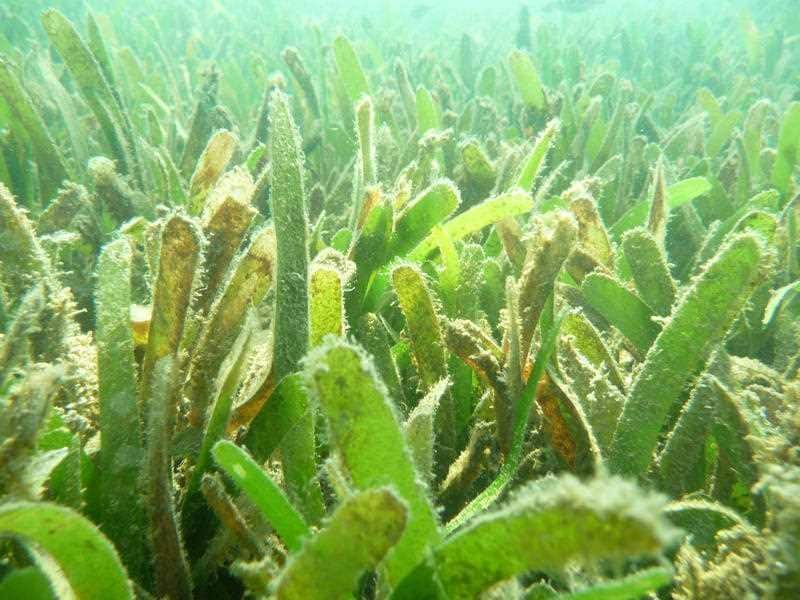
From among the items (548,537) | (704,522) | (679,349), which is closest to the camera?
(548,537)

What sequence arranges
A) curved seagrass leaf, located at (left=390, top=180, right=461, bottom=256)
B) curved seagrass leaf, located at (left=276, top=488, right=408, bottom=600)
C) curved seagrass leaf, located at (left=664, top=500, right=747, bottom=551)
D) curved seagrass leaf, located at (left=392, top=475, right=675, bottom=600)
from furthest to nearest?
curved seagrass leaf, located at (left=390, top=180, right=461, bottom=256), curved seagrass leaf, located at (left=664, top=500, right=747, bottom=551), curved seagrass leaf, located at (left=276, top=488, right=408, bottom=600), curved seagrass leaf, located at (left=392, top=475, right=675, bottom=600)

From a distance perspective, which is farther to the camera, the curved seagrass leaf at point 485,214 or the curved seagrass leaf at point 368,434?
the curved seagrass leaf at point 485,214

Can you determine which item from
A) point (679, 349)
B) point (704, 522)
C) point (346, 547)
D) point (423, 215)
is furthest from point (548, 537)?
point (423, 215)

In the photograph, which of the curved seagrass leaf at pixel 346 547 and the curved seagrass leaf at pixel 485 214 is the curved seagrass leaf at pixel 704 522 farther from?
the curved seagrass leaf at pixel 485 214

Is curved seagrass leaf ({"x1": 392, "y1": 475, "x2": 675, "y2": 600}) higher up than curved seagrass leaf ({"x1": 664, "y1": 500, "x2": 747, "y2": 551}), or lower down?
higher up

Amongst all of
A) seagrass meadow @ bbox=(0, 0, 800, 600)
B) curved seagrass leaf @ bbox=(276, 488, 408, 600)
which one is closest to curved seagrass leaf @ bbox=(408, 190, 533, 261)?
seagrass meadow @ bbox=(0, 0, 800, 600)

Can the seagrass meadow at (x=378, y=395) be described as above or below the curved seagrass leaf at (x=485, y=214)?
below

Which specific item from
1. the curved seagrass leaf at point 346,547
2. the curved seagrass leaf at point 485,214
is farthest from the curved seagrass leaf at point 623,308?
the curved seagrass leaf at point 346,547

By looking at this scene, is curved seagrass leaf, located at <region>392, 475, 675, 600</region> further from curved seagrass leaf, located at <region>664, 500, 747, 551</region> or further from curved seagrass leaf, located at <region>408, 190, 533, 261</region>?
curved seagrass leaf, located at <region>408, 190, 533, 261</region>

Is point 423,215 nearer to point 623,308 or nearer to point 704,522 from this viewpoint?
point 623,308

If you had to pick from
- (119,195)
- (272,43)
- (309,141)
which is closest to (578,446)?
(119,195)

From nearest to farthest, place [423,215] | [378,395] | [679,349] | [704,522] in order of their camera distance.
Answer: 1. [378,395]
2. [704,522]
3. [679,349]
4. [423,215]

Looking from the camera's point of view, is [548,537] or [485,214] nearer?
[548,537]

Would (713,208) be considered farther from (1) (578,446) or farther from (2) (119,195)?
(2) (119,195)
